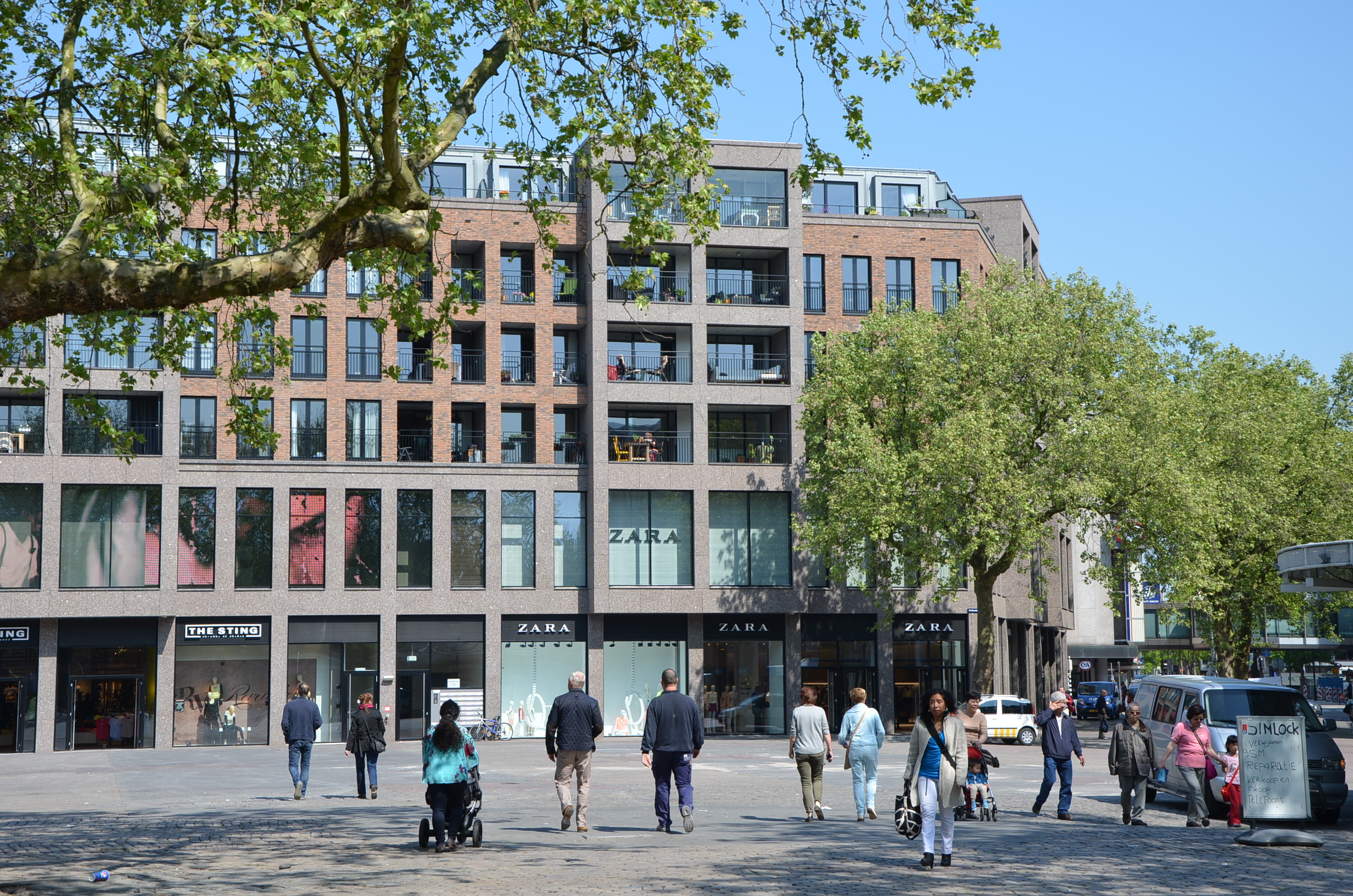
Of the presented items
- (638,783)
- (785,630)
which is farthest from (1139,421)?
(638,783)

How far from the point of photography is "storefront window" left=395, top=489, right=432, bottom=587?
46.7 m

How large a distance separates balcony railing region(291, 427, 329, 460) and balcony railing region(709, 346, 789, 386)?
13.0 meters

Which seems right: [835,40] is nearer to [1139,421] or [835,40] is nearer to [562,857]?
[562,857]

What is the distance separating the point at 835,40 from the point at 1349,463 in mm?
37767

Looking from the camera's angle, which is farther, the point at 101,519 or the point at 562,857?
the point at 101,519

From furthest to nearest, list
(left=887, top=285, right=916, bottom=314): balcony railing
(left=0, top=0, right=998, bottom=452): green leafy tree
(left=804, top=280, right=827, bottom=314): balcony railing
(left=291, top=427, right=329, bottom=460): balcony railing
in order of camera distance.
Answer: (left=887, top=285, right=916, bottom=314): balcony railing < (left=804, top=280, right=827, bottom=314): balcony railing < (left=291, top=427, right=329, bottom=460): balcony railing < (left=0, top=0, right=998, bottom=452): green leafy tree

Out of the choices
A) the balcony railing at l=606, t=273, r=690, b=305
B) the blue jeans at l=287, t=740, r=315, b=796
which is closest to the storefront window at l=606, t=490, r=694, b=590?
the balcony railing at l=606, t=273, r=690, b=305

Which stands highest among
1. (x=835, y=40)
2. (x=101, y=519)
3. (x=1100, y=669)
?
(x=835, y=40)

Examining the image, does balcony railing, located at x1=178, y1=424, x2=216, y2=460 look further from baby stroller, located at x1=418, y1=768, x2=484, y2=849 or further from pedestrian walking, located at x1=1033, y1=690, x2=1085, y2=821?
baby stroller, located at x1=418, y1=768, x2=484, y2=849

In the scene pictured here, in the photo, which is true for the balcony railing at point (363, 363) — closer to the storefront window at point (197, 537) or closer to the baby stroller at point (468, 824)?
the storefront window at point (197, 537)

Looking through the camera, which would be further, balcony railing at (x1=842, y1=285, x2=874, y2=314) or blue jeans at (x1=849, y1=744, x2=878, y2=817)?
balcony railing at (x1=842, y1=285, x2=874, y2=314)

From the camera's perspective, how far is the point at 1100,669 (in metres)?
95.7

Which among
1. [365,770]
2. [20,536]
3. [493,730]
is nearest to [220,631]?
[20,536]

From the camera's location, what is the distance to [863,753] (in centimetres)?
1839
